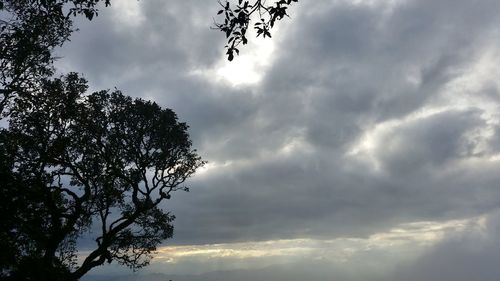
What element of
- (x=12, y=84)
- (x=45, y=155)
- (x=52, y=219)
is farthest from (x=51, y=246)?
(x=12, y=84)

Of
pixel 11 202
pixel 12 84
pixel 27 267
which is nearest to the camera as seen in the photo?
pixel 11 202

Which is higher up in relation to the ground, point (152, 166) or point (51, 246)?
point (152, 166)

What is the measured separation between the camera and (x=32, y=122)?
81.1ft

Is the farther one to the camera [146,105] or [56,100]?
[146,105]

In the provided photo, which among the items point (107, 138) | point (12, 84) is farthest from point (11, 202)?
point (107, 138)

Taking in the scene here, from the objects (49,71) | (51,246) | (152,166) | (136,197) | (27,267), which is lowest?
(27,267)

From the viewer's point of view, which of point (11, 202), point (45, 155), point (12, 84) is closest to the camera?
point (11, 202)

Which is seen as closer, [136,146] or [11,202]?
[11,202]

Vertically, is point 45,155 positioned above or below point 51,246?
above

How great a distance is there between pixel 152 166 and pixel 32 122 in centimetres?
972

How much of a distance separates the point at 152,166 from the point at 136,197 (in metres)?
2.70

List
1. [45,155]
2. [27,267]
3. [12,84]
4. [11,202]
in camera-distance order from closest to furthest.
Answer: [11,202]
[27,267]
[12,84]
[45,155]

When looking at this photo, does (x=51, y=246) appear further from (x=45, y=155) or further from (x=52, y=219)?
(x=45, y=155)

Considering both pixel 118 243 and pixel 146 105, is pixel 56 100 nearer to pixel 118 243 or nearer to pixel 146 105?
pixel 146 105
